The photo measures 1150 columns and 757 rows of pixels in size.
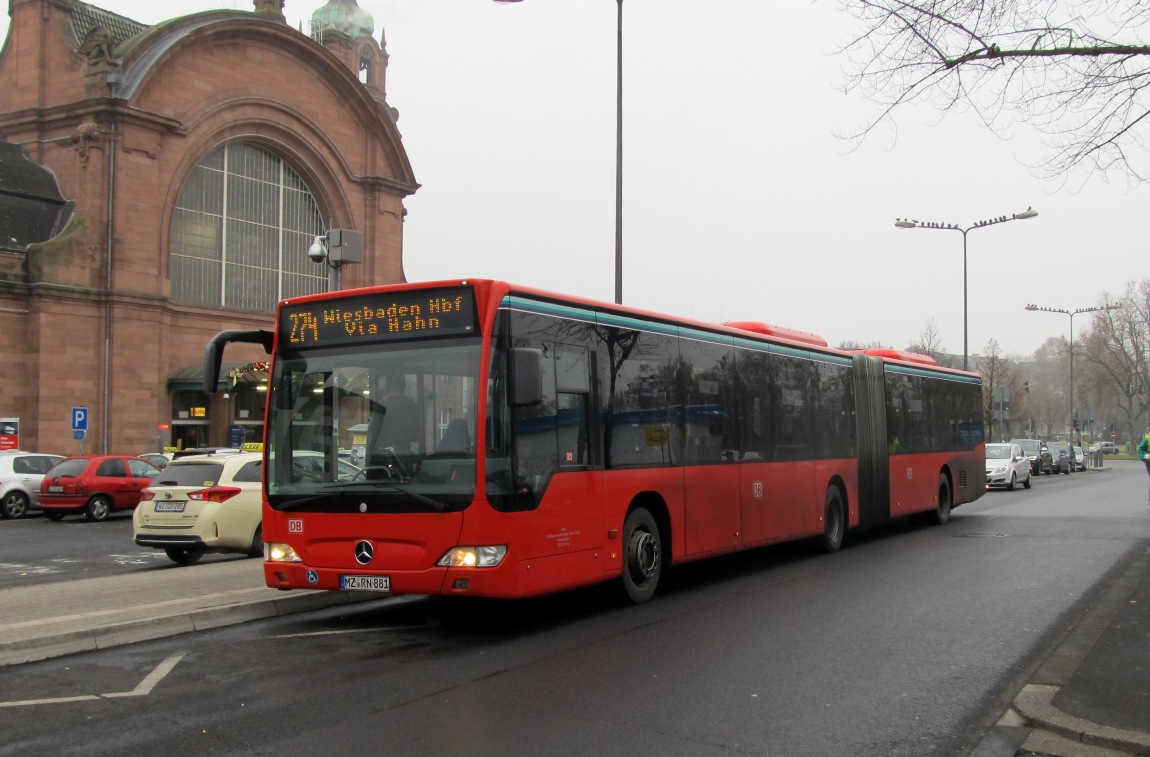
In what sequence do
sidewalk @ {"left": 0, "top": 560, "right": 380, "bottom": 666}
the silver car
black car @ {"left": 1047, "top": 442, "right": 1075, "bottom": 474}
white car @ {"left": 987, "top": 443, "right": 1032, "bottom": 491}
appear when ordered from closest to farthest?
sidewalk @ {"left": 0, "top": 560, "right": 380, "bottom": 666} → the silver car → white car @ {"left": 987, "top": 443, "right": 1032, "bottom": 491} → black car @ {"left": 1047, "top": 442, "right": 1075, "bottom": 474}

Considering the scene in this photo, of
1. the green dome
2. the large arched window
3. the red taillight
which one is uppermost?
the green dome

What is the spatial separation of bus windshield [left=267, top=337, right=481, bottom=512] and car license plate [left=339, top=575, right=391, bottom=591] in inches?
23.0

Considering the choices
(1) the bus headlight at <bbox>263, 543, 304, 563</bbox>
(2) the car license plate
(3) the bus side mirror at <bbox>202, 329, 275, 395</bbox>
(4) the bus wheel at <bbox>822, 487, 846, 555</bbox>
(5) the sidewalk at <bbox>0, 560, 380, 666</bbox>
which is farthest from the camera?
(4) the bus wheel at <bbox>822, 487, 846, 555</bbox>

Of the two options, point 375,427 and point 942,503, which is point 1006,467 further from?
point 375,427

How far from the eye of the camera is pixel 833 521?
1612 centimetres

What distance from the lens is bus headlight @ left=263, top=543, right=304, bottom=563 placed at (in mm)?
9612

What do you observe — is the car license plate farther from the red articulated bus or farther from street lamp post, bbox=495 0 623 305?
street lamp post, bbox=495 0 623 305

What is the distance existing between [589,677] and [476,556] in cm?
163

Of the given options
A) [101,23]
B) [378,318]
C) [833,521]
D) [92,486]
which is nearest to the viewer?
[378,318]

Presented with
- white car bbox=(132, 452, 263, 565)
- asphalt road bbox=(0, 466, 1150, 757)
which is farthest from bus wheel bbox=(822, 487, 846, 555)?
white car bbox=(132, 452, 263, 565)

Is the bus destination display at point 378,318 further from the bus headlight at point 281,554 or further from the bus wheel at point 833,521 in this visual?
the bus wheel at point 833,521

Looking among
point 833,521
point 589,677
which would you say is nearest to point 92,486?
point 833,521

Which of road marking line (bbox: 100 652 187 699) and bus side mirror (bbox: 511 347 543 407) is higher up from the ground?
bus side mirror (bbox: 511 347 543 407)

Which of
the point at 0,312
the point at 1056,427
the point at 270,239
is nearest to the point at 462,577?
the point at 0,312
